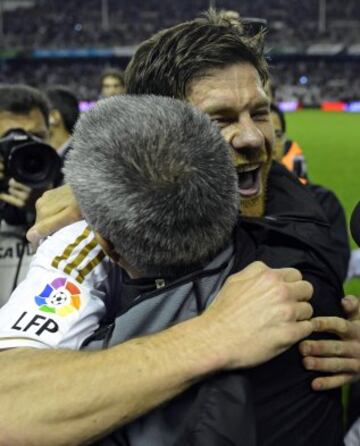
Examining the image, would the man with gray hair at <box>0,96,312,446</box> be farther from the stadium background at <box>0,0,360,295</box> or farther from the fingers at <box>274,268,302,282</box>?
the stadium background at <box>0,0,360,295</box>

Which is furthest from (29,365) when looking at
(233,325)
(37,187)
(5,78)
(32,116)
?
(5,78)

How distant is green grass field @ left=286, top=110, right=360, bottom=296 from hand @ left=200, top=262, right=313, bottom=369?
4.16 metres

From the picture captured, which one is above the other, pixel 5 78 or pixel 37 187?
pixel 37 187

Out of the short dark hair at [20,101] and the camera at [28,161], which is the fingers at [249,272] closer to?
the camera at [28,161]

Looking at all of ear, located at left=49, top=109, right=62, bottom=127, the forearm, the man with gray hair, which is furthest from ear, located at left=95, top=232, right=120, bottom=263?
ear, located at left=49, top=109, right=62, bottom=127

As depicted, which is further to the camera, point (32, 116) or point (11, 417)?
point (32, 116)

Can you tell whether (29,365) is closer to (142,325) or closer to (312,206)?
(142,325)

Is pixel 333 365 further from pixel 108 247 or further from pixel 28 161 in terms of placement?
pixel 28 161

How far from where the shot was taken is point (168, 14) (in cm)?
4297

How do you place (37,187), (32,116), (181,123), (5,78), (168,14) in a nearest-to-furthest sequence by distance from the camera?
(181,123) → (37,187) → (32,116) → (5,78) → (168,14)

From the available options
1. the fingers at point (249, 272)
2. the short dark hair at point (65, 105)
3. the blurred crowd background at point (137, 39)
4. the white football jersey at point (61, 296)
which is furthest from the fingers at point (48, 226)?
the blurred crowd background at point (137, 39)

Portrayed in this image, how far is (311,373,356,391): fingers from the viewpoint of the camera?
1.19 metres

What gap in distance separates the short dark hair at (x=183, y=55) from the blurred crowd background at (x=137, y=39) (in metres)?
36.7

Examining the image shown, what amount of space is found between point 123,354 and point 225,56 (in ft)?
2.56
